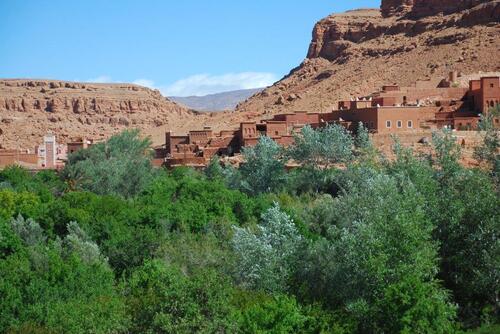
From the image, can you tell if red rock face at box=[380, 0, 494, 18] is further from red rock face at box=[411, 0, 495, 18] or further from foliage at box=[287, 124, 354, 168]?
foliage at box=[287, 124, 354, 168]

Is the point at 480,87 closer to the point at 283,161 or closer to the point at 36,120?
the point at 283,161

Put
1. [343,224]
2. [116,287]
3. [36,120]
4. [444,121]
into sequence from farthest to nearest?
1. [36,120]
2. [444,121]
3. [343,224]
4. [116,287]

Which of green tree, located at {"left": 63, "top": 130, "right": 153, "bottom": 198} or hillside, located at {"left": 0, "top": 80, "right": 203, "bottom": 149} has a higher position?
hillside, located at {"left": 0, "top": 80, "right": 203, "bottom": 149}

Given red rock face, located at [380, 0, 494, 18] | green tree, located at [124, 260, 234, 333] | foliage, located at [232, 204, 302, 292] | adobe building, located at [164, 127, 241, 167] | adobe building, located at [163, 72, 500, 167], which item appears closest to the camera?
→ green tree, located at [124, 260, 234, 333]

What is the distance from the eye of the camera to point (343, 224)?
880 inches

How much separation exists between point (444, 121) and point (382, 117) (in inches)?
135

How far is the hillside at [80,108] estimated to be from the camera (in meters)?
83.8

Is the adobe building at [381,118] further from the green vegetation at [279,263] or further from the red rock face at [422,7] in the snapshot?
the red rock face at [422,7]

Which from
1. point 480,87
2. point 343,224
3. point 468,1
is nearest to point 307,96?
point 468,1

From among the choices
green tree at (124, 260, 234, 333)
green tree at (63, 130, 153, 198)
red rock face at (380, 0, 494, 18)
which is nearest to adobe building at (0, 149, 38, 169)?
green tree at (63, 130, 153, 198)

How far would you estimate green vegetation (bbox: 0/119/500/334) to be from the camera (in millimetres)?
15977

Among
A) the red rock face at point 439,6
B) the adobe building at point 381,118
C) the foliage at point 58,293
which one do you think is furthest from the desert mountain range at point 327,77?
the foliage at point 58,293

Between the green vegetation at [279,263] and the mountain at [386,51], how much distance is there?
3216 centimetres

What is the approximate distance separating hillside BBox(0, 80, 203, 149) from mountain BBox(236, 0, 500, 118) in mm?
12093
